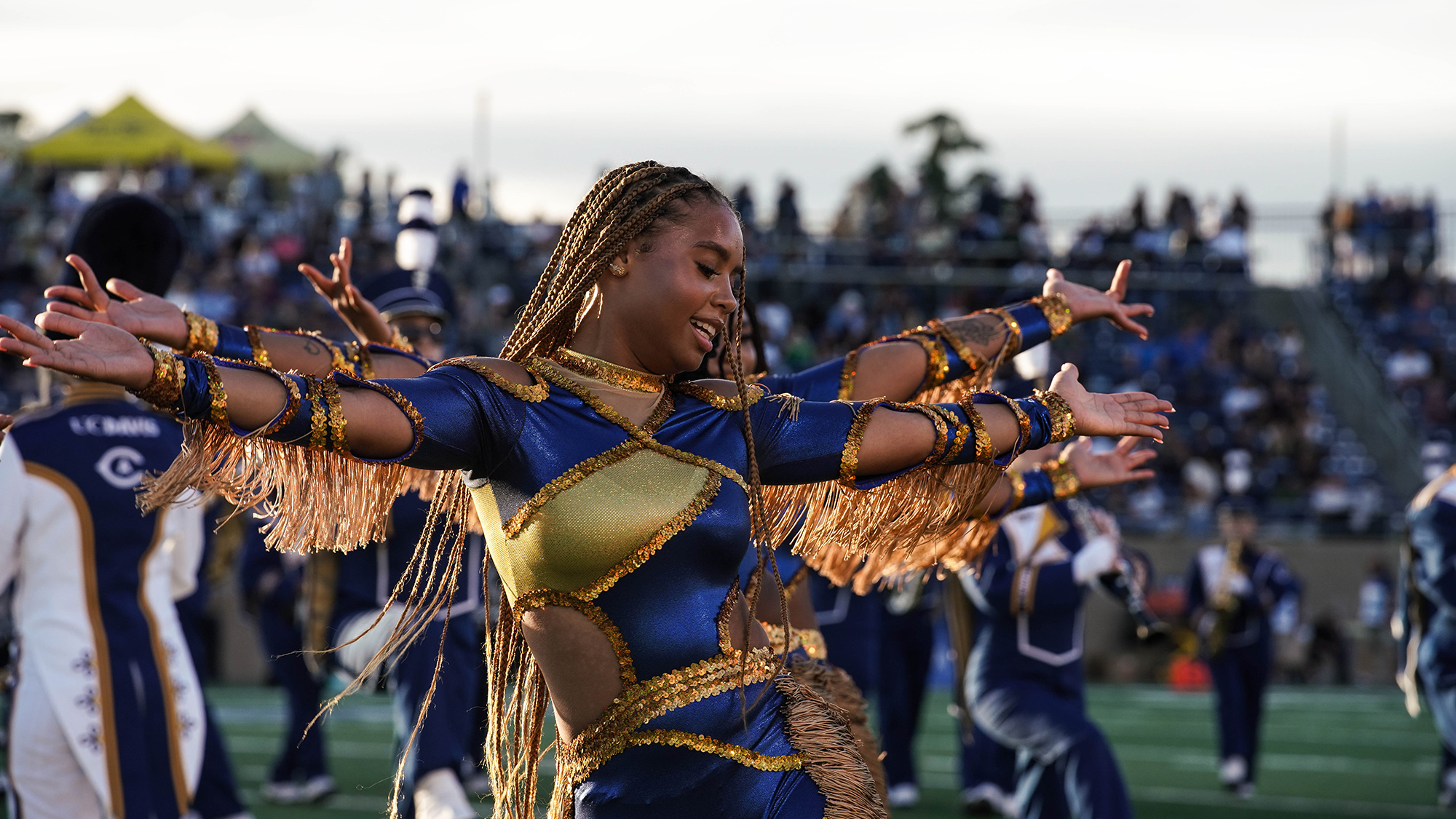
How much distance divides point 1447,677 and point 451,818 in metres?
5.09

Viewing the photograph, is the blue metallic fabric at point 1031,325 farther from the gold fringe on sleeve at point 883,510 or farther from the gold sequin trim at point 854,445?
the gold sequin trim at point 854,445

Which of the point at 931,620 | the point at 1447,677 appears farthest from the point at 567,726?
the point at 931,620

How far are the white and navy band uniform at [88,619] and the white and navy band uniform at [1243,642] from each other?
26.9 ft

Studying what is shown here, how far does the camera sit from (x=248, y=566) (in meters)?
10.9

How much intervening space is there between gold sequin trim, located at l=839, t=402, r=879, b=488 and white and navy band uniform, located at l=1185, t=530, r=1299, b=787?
29.4 feet

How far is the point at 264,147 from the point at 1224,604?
67.2 ft

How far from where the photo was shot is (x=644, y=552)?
300 cm

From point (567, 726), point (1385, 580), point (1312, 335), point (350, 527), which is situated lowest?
point (1385, 580)

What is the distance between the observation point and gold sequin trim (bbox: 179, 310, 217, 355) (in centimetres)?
401

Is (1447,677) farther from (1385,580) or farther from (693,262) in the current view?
(1385,580)

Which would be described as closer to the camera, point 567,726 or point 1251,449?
point 567,726

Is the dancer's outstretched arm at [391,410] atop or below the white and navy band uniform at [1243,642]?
atop

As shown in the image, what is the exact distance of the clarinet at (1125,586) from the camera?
793 cm

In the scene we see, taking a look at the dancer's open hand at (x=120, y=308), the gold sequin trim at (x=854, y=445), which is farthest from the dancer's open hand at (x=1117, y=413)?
the dancer's open hand at (x=120, y=308)
